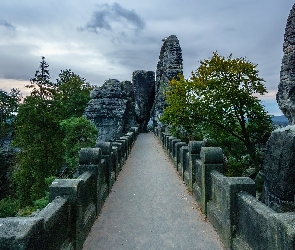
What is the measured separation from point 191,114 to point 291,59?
8.06 meters

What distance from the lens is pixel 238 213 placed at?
189 inches

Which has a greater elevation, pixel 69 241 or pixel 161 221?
pixel 69 241

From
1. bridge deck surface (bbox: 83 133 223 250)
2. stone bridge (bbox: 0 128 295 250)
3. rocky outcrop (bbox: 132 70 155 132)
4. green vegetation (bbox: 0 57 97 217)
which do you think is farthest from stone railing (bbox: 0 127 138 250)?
rocky outcrop (bbox: 132 70 155 132)

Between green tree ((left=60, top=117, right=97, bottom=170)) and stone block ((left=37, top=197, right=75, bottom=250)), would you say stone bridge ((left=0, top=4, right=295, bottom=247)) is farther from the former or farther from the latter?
green tree ((left=60, top=117, right=97, bottom=170))

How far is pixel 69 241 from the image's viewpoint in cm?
472

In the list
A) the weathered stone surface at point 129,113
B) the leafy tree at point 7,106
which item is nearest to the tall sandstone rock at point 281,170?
the weathered stone surface at point 129,113

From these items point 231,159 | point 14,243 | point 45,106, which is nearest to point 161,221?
point 14,243

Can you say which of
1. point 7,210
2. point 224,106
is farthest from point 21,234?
point 7,210

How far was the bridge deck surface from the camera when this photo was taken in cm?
552

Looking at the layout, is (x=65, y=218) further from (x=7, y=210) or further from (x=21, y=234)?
(x=7, y=210)

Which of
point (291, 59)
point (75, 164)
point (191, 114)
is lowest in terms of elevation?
point (75, 164)

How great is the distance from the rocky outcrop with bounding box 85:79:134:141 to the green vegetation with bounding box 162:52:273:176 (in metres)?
11.6

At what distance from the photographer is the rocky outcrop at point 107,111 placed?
29.1 metres

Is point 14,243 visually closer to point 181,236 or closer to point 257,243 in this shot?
point 257,243
